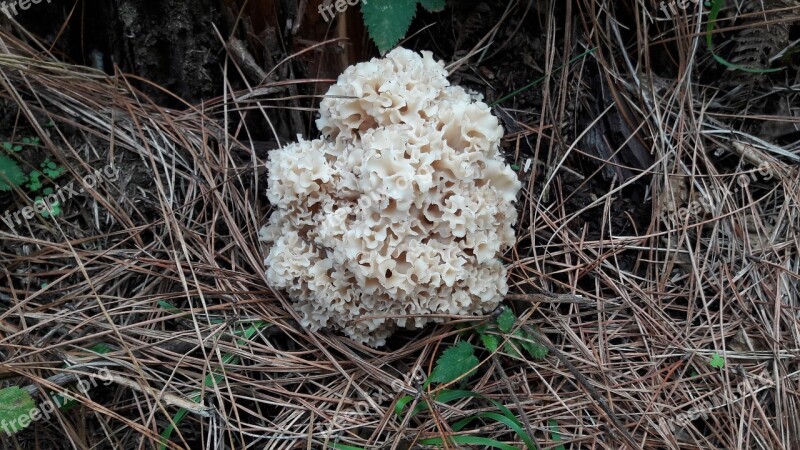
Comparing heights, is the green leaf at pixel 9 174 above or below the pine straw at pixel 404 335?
above

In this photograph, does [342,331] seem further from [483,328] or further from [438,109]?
[438,109]

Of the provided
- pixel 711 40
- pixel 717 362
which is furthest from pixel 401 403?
pixel 711 40

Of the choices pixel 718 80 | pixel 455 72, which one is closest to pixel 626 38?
pixel 718 80

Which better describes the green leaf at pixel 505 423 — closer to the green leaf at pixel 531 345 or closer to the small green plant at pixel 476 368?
the small green plant at pixel 476 368

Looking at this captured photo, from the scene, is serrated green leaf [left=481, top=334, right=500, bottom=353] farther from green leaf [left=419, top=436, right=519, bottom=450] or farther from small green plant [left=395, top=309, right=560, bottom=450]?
green leaf [left=419, top=436, right=519, bottom=450]

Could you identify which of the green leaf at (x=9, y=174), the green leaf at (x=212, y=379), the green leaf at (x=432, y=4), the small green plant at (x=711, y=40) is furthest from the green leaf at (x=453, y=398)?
the green leaf at (x=9, y=174)

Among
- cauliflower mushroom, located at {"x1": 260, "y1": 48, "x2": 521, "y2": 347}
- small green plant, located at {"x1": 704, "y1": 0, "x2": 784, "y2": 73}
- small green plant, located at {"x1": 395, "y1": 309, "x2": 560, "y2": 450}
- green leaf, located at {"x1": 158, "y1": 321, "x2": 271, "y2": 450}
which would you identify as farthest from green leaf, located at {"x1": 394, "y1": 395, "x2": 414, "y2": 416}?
small green plant, located at {"x1": 704, "y1": 0, "x2": 784, "y2": 73}
